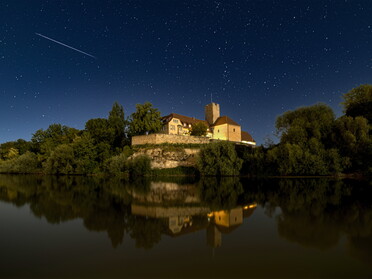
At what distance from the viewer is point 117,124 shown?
46.5 meters

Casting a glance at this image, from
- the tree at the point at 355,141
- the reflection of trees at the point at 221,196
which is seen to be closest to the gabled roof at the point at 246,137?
the tree at the point at 355,141

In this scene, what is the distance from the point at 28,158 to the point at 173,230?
2136 inches

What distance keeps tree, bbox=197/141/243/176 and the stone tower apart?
30410mm

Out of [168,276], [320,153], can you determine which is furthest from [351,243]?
[320,153]

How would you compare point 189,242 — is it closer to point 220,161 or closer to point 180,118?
point 220,161

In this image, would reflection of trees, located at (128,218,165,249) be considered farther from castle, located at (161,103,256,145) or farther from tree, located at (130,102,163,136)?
castle, located at (161,103,256,145)

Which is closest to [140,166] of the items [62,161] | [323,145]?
[62,161]

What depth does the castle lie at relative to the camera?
2007 inches

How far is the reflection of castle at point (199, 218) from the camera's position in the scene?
675 cm

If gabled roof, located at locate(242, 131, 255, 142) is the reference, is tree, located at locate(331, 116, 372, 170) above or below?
below

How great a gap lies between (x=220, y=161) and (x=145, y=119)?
59.1 ft

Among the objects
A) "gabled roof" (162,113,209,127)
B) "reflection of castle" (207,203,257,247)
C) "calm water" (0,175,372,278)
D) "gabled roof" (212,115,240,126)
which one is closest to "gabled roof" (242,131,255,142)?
"gabled roof" (212,115,240,126)

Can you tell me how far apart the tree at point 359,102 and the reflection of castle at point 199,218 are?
3060cm

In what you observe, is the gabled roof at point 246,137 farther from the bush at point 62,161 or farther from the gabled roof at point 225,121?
the bush at point 62,161
